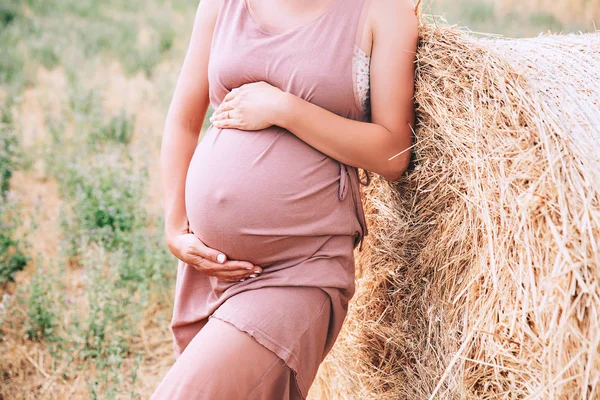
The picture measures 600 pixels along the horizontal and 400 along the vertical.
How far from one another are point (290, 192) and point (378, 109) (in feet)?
1.16

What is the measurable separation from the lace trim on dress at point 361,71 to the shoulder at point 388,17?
0.19 feet

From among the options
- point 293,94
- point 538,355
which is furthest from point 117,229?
point 538,355

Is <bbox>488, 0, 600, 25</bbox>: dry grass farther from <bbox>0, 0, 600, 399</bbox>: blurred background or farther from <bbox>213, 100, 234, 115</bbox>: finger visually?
<bbox>213, 100, 234, 115</bbox>: finger

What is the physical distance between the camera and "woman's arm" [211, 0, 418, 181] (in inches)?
64.6

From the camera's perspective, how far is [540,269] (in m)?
1.37

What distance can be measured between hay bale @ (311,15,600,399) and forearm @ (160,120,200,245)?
2.32 ft

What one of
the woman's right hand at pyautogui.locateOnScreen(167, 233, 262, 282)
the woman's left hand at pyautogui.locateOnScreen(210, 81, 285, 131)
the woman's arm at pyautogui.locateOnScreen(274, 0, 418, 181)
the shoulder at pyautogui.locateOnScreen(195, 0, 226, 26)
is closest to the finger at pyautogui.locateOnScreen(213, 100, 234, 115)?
the woman's left hand at pyautogui.locateOnScreen(210, 81, 285, 131)

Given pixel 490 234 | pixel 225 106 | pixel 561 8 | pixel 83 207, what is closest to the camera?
pixel 490 234

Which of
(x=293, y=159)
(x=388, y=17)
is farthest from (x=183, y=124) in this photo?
(x=388, y=17)

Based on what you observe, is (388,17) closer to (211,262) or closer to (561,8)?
(211,262)

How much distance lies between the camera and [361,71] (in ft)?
5.48

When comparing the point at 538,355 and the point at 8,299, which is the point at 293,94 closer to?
the point at 538,355

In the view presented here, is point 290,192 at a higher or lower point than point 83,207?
higher

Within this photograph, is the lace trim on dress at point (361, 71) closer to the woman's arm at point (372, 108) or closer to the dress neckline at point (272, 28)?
the woman's arm at point (372, 108)
